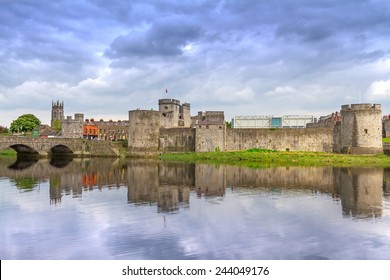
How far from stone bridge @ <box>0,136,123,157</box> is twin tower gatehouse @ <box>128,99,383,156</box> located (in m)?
2.71

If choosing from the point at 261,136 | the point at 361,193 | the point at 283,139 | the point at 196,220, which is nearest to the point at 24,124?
the point at 261,136

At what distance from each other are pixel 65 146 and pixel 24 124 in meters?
45.2

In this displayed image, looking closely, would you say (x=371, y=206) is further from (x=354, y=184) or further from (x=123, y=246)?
(x=123, y=246)

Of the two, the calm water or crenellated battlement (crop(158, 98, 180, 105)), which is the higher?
crenellated battlement (crop(158, 98, 180, 105))

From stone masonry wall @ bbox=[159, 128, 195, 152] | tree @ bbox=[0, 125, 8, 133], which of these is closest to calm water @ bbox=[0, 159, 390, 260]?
stone masonry wall @ bbox=[159, 128, 195, 152]

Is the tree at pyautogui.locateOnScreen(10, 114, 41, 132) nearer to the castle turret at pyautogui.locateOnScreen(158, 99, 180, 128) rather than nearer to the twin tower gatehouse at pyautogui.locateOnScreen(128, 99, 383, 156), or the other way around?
the castle turret at pyautogui.locateOnScreen(158, 99, 180, 128)

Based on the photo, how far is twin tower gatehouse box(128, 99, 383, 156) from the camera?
41.1m

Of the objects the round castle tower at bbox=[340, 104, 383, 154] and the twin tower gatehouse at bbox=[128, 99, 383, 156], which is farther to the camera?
the twin tower gatehouse at bbox=[128, 99, 383, 156]

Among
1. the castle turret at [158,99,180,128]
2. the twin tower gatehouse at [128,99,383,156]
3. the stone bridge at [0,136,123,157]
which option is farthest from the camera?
the castle turret at [158,99,180,128]

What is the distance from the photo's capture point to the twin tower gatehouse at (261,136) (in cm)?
4106

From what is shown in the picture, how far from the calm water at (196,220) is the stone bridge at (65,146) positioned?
92.4ft

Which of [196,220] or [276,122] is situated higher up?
[276,122]

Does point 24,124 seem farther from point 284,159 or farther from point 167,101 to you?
point 284,159

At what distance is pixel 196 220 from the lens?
1296cm
